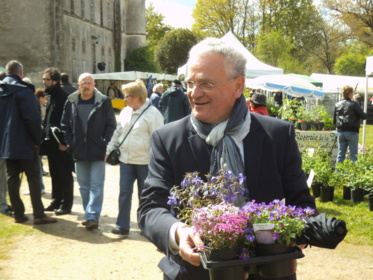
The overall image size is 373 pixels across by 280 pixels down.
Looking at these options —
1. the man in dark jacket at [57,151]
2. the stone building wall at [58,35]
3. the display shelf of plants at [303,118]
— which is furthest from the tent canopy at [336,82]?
the man in dark jacket at [57,151]

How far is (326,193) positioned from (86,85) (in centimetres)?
463

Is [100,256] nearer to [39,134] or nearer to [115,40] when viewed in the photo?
[39,134]

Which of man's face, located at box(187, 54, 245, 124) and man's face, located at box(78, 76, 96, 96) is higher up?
man's face, located at box(187, 54, 245, 124)

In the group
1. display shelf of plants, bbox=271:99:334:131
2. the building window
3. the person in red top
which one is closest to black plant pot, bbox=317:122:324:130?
display shelf of plants, bbox=271:99:334:131

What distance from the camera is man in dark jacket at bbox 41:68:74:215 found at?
28.7 feet

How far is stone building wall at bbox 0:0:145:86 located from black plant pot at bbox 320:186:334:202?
84.1 ft

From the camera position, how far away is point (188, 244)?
2217 mm

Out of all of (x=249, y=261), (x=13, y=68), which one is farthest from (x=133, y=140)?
(x=249, y=261)

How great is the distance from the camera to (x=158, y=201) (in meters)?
2.56

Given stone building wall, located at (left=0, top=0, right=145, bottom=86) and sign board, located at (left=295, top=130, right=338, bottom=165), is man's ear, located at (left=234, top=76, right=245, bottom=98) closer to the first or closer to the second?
sign board, located at (left=295, top=130, right=338, bottom=165)

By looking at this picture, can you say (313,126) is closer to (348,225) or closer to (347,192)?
(347,192)

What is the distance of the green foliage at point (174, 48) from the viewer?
6812cm

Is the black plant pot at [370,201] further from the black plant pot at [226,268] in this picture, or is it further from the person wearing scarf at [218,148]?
the black plant pot at [226,268]

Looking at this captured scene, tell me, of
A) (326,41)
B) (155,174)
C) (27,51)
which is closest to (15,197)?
(155,174)
